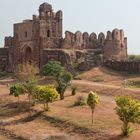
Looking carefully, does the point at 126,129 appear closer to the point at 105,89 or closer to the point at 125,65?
the point at 105,89

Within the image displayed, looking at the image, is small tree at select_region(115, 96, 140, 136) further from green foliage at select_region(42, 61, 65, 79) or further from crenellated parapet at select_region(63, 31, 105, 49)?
crenellated parapet at select_region(63, 31, 105, 49)

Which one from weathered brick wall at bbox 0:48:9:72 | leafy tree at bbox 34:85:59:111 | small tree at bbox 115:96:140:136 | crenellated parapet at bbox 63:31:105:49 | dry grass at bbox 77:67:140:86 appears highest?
crenellated parapet at bbox 63:31:105:49

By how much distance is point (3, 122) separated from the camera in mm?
30578

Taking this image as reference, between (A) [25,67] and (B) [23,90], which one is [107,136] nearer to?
(B) [23,90]

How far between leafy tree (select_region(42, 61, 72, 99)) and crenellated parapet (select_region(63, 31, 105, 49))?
940 cm

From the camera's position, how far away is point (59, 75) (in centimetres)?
4106

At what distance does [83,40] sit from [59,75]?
15218 millimetres

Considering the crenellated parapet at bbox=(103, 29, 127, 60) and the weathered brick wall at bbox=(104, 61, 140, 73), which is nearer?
the weathered brick wall at bbox=(104, 61, 140, 73)

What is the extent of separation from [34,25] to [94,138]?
95.8ft


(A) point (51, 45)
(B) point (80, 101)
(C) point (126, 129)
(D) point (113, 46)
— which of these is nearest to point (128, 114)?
(C) point (126, 129)

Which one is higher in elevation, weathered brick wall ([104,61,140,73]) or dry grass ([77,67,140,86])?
weathered brick wall ([104,61,140,73])

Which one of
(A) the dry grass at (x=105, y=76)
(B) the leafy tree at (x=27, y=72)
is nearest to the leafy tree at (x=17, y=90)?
(B) the leafy tree at (x=27, y=72)

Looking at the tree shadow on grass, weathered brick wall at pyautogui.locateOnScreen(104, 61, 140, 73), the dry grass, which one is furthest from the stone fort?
the tree shadow on grass

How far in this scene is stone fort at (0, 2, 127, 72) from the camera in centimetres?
5075
